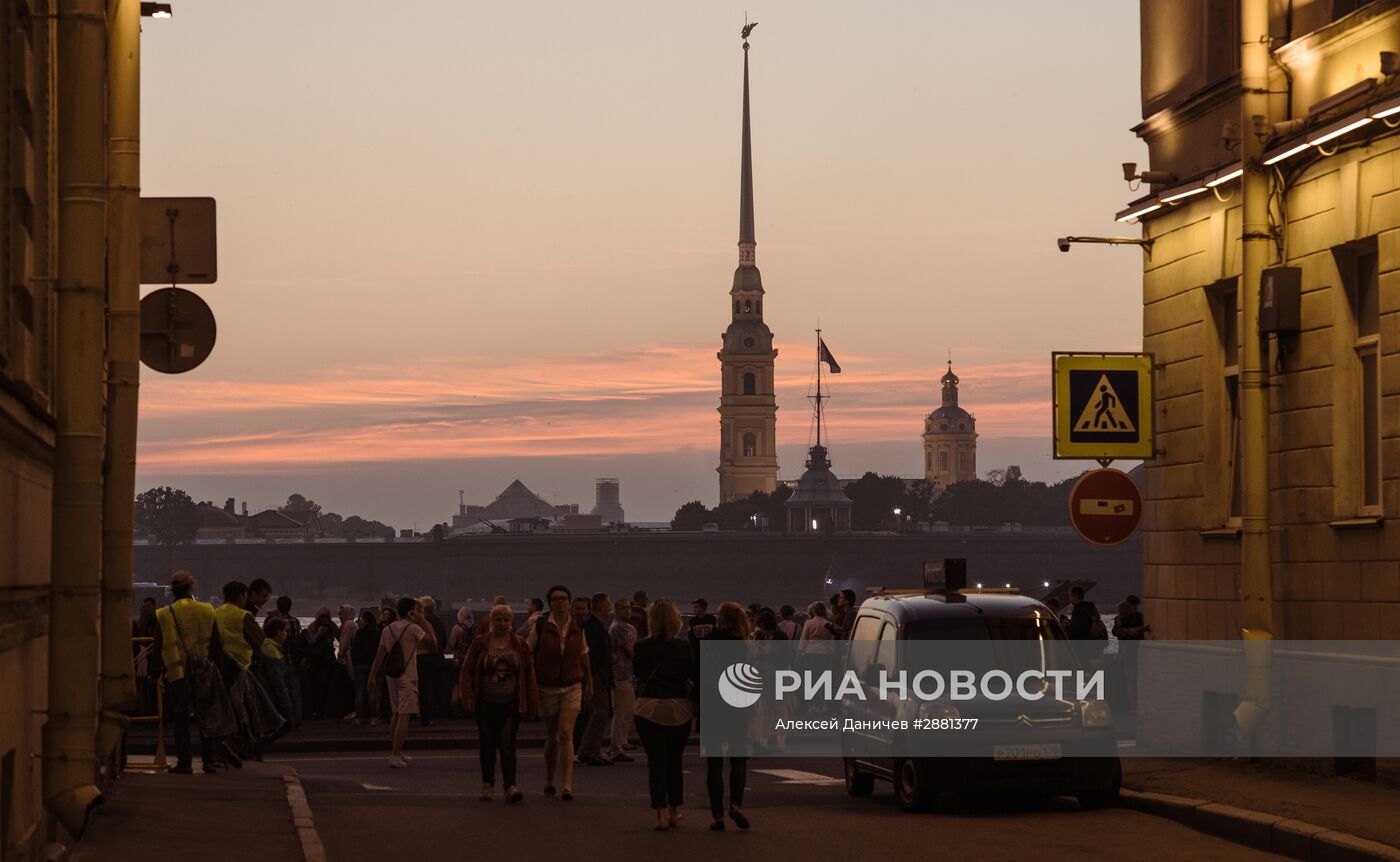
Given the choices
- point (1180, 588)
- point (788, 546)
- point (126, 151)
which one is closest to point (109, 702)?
point (126, 151)

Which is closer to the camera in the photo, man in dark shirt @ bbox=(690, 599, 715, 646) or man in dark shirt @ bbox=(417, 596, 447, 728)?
man in dark shirt @ bbox=(690, 599, 715, 646)

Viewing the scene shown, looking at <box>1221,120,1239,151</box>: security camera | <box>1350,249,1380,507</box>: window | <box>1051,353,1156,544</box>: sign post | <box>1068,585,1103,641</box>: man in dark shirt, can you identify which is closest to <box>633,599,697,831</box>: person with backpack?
<box>1051,353,1156,544</box>: sign post

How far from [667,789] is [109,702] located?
4315mm

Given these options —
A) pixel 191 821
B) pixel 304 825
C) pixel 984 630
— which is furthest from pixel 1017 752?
pixel 191 821

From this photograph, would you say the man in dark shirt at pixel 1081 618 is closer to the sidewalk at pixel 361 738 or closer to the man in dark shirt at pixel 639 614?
the man in dark shirt at pixel 639 614

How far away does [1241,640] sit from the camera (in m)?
17.6

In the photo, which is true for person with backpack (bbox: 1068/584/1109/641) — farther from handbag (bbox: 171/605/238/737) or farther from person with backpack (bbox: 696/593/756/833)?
person with backpack (bbox: 696/593/756/833)

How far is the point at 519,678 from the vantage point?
1750 centimetres

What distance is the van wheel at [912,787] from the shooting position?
51.8ft

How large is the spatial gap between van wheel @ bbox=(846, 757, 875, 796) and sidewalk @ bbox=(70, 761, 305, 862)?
15.1 ft

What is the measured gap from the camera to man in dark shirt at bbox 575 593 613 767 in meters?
21.9

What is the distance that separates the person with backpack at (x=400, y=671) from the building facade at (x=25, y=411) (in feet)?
35.6

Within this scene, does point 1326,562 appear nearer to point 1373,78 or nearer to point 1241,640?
point 1241,640

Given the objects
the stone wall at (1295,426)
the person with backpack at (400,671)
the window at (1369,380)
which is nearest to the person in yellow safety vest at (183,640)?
the person with backpack at (400,671)
